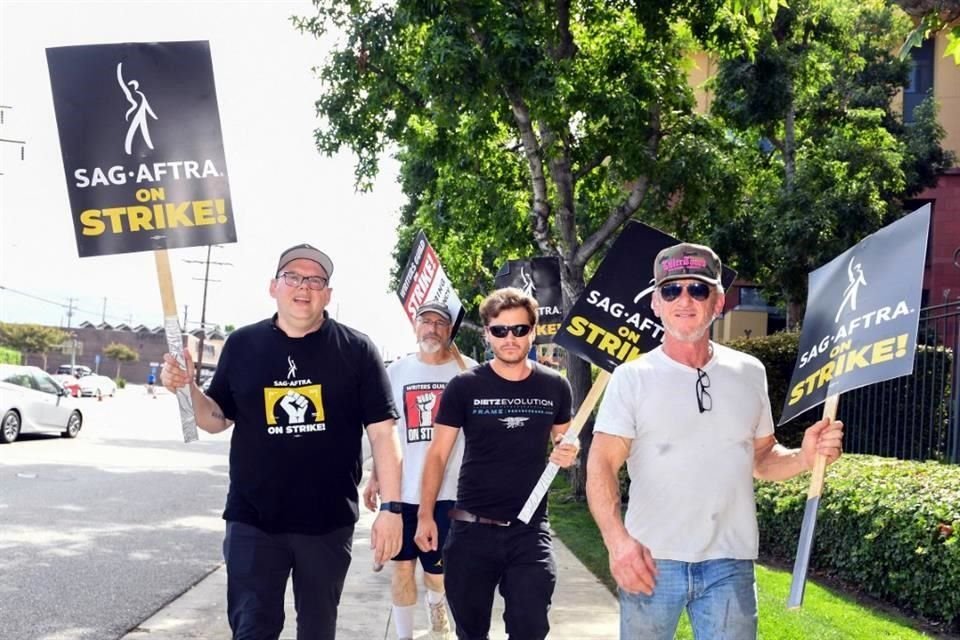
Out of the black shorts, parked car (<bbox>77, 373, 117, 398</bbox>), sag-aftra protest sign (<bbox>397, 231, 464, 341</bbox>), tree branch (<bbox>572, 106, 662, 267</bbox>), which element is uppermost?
tree branch (<bbox>572, 106, 662, 267</bbox>)

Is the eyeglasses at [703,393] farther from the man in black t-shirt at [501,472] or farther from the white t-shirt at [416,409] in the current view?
the white t-shirt at [416,409]

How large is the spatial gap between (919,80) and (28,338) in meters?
84.8

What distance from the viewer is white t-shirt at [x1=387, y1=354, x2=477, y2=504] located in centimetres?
698

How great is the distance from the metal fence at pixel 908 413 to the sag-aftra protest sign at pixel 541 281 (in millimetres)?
3687

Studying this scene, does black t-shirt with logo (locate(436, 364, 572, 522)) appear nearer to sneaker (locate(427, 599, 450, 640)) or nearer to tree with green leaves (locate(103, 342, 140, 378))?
sneaker (locate(427, 599, 450, 640))

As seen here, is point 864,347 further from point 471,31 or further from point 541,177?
point 541,177

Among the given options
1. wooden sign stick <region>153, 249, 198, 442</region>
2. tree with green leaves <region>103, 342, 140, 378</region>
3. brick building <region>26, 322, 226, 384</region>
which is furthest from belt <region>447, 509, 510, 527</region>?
brick building <region>26, 322, 226, 384</region>

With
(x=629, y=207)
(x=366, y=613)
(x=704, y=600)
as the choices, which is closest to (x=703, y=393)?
(x=704, y=600)

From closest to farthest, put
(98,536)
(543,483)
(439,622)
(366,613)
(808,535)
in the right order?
(808,535) < (543,483) < (439,622) < (366,613) < (98,536)

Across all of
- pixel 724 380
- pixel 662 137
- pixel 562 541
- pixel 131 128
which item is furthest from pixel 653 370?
pixel 662 137

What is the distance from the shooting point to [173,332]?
16.1 feet

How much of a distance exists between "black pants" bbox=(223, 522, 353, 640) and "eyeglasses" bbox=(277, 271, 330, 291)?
97 centimetres

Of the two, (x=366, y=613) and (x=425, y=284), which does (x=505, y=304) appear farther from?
(x=366, y=613)

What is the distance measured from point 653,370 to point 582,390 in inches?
468
